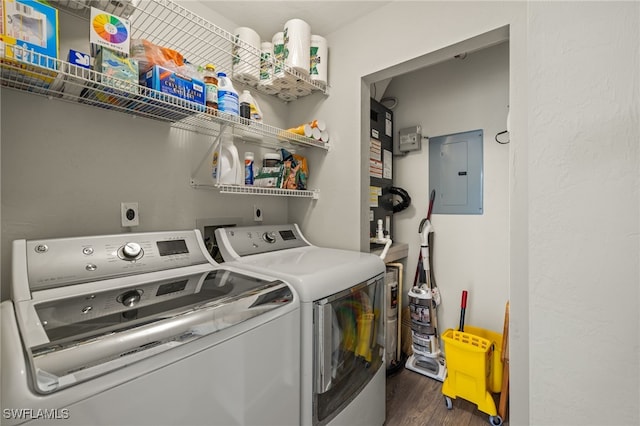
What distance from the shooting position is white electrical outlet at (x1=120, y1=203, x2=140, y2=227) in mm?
1323

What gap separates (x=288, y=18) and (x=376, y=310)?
1.89 meters

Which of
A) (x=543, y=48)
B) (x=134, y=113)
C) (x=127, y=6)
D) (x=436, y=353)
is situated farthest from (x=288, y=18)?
(x=436, y=353)

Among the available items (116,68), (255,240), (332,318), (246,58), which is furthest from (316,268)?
(246,58)

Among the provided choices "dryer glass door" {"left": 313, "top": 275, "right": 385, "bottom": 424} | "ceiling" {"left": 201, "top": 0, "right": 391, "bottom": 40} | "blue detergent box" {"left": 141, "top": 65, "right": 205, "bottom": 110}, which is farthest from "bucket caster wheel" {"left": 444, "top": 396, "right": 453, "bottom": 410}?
"ceiling" {"left": 201, "top": 0, "right": 391, "bottom": 40}

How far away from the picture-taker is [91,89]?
3.46 feet

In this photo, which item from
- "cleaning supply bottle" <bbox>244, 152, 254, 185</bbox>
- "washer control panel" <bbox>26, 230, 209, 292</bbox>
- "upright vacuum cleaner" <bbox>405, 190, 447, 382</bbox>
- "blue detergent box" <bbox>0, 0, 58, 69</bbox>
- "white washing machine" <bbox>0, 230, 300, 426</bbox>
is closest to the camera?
"white washing machine" <bbox>0, 230, 300, 426</bbox>

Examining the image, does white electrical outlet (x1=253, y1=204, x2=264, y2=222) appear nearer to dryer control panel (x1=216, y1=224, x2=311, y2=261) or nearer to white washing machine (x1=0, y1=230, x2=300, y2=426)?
dryer control panel (x1=216, y1=224, x2=311, y2=261)

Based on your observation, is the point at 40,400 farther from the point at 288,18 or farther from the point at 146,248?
the point at 288,18

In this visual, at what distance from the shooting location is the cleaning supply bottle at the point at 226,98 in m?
1.33

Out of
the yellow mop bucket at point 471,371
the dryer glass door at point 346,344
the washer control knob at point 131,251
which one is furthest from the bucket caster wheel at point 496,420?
the washer control knob at point 131,251

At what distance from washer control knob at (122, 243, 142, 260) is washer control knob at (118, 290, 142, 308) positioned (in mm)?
260

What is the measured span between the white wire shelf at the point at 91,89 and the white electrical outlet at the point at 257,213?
605 mm

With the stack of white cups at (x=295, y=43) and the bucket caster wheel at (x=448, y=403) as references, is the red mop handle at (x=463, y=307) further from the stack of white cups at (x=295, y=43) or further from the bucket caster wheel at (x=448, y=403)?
the stack of white cups at (x=295, y=43)

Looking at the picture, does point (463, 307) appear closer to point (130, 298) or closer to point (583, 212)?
point (583, 212)
